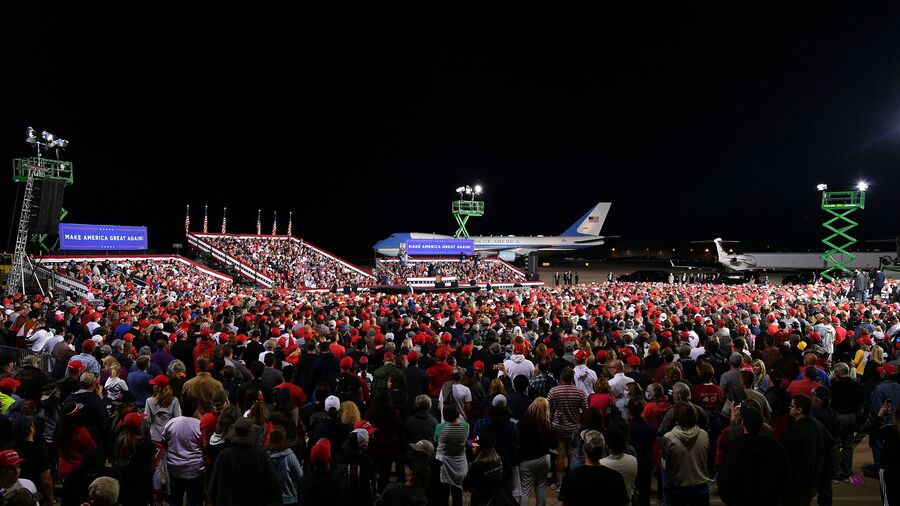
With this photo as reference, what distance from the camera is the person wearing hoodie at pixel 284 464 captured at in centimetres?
490

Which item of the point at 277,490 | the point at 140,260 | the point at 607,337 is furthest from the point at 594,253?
the point at 277,490

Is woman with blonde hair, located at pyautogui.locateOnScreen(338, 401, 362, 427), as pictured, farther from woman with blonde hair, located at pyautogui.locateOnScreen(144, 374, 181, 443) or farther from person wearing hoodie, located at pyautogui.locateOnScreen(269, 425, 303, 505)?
woman with blonde hair, located at pyautogui.locateOnScreen(144, 374, 181, 443)

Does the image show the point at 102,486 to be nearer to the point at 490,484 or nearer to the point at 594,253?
the point at 490,484

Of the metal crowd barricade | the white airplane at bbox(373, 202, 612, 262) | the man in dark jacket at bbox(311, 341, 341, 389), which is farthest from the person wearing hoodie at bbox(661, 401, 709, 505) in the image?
the white airplane at bbox(373, 202, 612, 262)

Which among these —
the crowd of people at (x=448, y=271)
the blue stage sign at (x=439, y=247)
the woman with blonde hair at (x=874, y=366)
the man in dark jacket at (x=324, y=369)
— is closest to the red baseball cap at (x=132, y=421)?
the man in dark jacket at (x=324, y=369)

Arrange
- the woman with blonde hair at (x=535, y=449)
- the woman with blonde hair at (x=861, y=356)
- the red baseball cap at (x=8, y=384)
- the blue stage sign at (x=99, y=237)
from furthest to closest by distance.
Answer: the blue stage sign at (x=99, y=237), the woman with blonde hair at (x=861, y=356), the red baseball cap at (x=8, y=384), the woman with blonde hair at (x=535, y=449)

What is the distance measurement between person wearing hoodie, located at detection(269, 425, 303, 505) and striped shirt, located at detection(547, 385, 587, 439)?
3.09 meters

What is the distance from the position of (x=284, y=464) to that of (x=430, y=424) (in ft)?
5.17

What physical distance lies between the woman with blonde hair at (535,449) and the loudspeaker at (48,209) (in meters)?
26.9

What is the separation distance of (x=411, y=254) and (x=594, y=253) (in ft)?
265

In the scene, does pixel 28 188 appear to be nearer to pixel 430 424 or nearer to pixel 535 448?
pixel 430 424

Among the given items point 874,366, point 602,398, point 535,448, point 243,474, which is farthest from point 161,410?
point 874,366

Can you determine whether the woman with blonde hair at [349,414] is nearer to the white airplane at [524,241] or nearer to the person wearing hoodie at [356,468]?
the person wearing hoodie at [356,468]

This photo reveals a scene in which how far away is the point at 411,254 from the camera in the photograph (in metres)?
51.8
